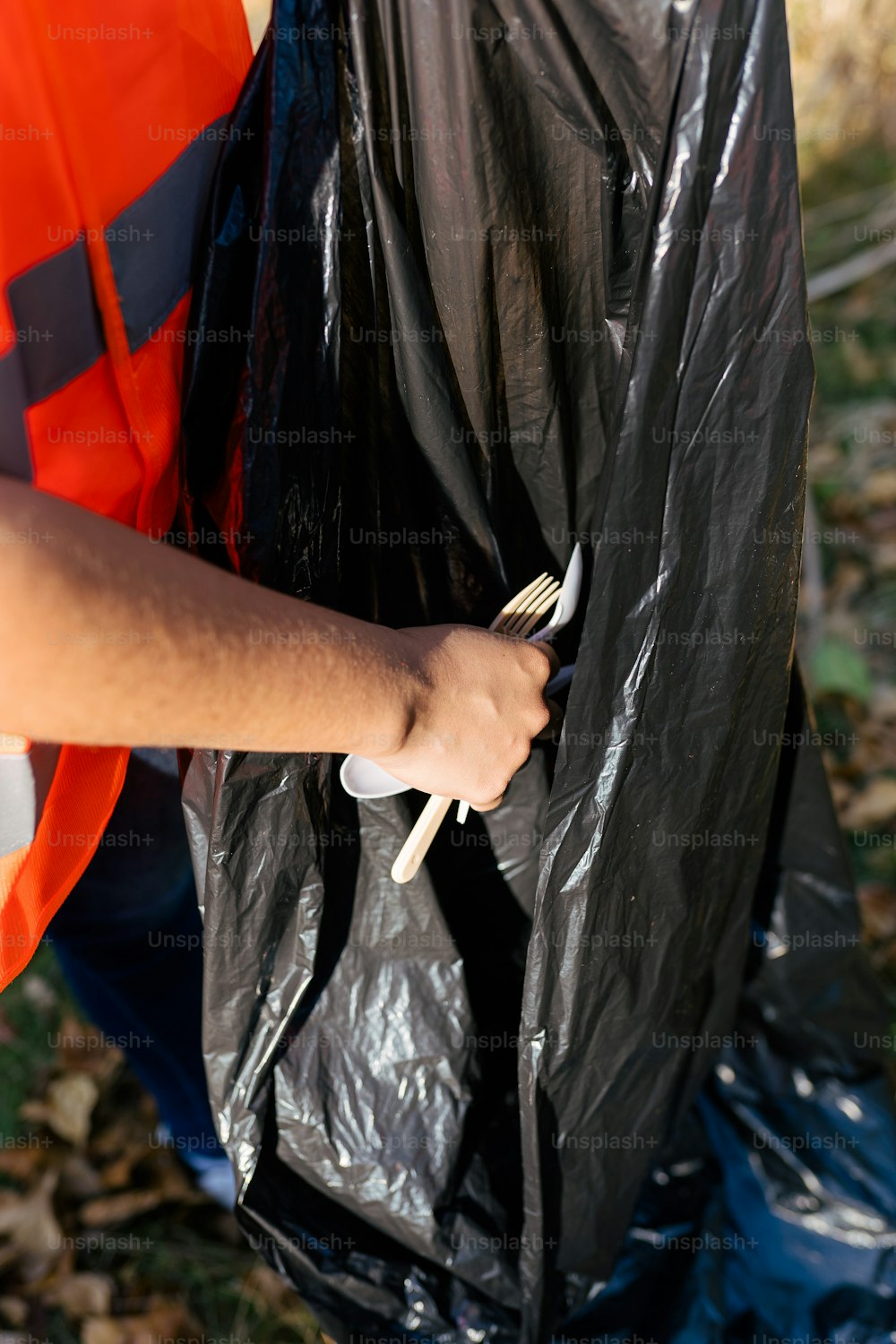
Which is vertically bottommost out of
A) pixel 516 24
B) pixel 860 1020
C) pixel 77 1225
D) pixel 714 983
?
pixel 77 1225

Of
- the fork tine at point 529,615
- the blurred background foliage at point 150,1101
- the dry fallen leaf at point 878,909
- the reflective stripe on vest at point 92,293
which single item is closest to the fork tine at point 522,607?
the fork tine at point 529,615

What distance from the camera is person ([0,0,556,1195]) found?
577mm

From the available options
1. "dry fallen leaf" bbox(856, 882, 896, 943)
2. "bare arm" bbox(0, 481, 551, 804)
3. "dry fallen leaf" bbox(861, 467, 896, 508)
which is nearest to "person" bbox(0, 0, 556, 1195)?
"bare arm" bbox(0, 481, 551, 804)

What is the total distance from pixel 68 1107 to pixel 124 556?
142cm

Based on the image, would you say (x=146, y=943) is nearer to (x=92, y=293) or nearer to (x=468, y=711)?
(x=468, y=711)

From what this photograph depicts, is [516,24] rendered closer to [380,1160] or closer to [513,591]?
[513,591]

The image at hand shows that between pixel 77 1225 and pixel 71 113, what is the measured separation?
62.0 inches

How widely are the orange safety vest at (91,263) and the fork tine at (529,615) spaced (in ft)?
1.11

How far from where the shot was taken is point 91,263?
681 millimetres

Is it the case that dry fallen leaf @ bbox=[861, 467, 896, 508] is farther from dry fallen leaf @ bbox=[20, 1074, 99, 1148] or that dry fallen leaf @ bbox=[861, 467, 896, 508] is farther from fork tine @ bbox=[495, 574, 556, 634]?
dry fallen leaf @ bbox=[20, 1074, 99, 1148]

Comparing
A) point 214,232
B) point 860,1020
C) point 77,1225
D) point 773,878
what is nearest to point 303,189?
point 214,232

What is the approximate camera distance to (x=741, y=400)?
31.0 inches

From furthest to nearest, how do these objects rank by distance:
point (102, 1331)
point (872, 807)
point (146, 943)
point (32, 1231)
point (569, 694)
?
point (872, 807), point (32, 1231), point (102, 1331), point (146, 943), point (569, 694)

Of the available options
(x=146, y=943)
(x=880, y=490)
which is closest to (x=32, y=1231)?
(x=146, y=943)
